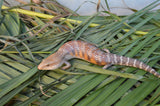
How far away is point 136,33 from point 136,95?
0.91 metres

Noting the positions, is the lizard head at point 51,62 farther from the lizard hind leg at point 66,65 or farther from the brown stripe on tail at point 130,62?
the brown stripe on tail at point 130,62

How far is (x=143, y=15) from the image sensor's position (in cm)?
213

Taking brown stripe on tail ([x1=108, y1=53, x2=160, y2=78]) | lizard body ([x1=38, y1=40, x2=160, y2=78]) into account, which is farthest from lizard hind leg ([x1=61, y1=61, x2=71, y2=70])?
brown stripe on tail ([x1=108, y1=53, x2=160, y2=78])

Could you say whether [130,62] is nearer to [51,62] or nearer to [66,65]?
[66,65]

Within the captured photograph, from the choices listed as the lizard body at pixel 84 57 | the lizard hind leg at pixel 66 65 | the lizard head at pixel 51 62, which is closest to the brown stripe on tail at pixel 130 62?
the lizard body at pixel 84 57

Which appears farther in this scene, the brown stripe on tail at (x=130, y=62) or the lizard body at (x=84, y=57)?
the lizard body at (x=84, y=57)

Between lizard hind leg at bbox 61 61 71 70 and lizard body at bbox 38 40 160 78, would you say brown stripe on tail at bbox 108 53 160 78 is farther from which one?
lizard hind leg at bbox 61 61 71 70

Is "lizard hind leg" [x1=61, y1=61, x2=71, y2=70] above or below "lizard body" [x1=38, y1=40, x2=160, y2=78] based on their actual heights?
below

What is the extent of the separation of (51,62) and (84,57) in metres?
0.43

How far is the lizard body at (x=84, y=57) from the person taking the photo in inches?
68.8

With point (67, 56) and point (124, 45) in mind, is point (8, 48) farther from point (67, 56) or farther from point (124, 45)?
point (124, 45)

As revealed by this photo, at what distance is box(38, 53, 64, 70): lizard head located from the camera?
175cm

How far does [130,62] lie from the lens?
5.72 feet

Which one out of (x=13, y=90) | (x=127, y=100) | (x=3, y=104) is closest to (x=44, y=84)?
Answer: (x=13, y=90)
